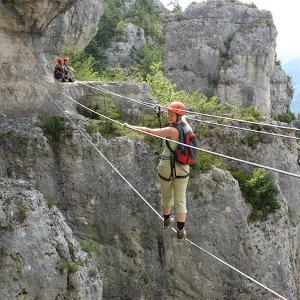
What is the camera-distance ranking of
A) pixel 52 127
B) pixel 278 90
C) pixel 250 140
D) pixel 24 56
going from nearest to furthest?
pixel 52 127, pixel 24 56, pixel 250 140, pixel 278 90

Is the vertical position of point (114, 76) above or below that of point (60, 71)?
above

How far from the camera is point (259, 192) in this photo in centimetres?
1352

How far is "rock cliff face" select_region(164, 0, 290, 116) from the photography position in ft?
116

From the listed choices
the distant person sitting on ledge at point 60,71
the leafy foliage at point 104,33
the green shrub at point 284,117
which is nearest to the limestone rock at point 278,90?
the green shrub at point 284,117

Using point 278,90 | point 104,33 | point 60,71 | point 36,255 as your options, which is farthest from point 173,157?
point 278,90

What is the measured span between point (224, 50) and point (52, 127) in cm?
2887

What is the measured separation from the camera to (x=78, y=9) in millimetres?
18516

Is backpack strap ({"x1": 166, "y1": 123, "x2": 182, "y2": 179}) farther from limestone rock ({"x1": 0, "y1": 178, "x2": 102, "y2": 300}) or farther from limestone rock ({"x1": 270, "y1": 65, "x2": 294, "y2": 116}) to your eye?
limestone rock ({"x1": 270, "y1": 65, "x2": 294, "y2": 116})

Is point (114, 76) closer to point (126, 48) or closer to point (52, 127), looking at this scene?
point (52, 127)

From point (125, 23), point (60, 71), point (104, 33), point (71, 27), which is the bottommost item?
point (60, 71)

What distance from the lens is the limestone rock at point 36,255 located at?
7.86 meters

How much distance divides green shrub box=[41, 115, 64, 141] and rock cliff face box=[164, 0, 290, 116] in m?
26.3

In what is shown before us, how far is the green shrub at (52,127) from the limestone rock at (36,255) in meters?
2.53

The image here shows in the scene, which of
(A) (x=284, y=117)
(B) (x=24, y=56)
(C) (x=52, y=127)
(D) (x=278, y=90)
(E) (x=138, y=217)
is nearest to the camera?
(C) (x=52, y=127)
